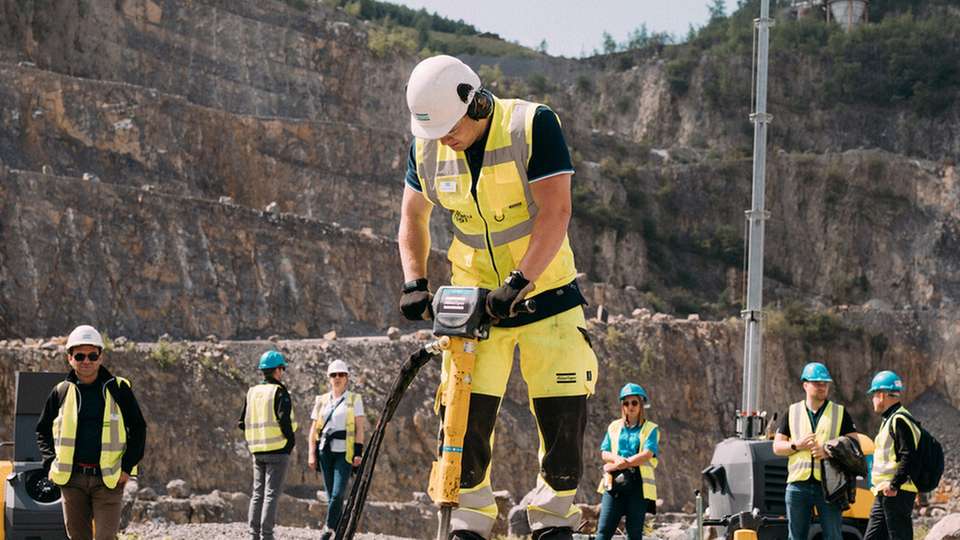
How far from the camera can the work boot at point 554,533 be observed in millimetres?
6105

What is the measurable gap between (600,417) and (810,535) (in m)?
33.1

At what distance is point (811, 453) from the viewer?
10.7 m

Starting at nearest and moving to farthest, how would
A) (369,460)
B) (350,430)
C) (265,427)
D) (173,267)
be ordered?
(369,460) → (265,427) → (350,430) → (173,267)

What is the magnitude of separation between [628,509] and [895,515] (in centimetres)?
244

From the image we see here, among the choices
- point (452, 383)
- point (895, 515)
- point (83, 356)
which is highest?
point (83, 356)

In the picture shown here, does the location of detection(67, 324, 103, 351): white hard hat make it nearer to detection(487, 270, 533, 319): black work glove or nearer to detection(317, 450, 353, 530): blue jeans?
detection(487, 270, 533, 319): black work glove

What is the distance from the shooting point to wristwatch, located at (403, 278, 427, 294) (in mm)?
6250

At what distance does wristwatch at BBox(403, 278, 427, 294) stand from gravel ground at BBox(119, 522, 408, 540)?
919cm

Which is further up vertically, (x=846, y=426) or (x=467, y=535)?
(x=846, y=426)

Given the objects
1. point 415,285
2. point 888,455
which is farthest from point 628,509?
point 415,285

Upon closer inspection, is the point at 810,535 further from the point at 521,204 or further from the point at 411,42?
the point at 411,42

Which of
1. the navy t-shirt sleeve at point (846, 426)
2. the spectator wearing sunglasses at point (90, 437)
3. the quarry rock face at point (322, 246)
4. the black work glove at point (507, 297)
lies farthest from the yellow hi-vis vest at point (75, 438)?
the quarry rock face at point (322, 246)

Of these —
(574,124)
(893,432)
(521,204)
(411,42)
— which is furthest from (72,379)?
(574,124)

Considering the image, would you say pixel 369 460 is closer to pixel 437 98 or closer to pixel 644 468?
pixel 437 98
